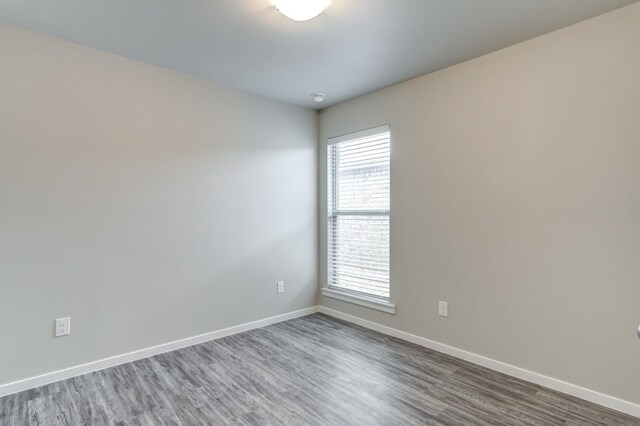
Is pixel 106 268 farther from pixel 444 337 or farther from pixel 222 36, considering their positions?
pixel 444 337

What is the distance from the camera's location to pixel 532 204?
2.39 m

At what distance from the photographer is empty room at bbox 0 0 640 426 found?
206 centimetres

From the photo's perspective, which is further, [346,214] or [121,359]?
[346,214]

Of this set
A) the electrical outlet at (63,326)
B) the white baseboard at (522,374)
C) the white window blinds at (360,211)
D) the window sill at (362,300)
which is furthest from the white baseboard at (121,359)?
the white baseboard at (522,374)

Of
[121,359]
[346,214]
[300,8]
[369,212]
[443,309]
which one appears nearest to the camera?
[300,8]

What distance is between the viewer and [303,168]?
12.9ft

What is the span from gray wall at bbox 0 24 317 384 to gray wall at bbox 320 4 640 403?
1.45m

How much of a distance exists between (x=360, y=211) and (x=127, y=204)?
2.17 m

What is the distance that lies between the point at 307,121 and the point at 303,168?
56 centimetres

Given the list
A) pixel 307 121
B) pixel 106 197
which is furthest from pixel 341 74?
pixel 106 197

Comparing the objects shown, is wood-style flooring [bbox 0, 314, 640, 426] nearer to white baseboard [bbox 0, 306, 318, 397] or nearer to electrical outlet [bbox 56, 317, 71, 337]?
white baseboard [bbox 0, 306, 318, 397]

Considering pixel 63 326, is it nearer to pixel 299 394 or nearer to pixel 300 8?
pixel 299 394

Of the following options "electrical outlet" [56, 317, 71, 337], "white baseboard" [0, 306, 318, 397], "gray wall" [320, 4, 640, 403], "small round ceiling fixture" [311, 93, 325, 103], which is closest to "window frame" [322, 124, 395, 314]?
"gray wall" [320, 4, 640, 403]

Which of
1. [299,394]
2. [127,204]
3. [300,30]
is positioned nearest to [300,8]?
[300,30]
